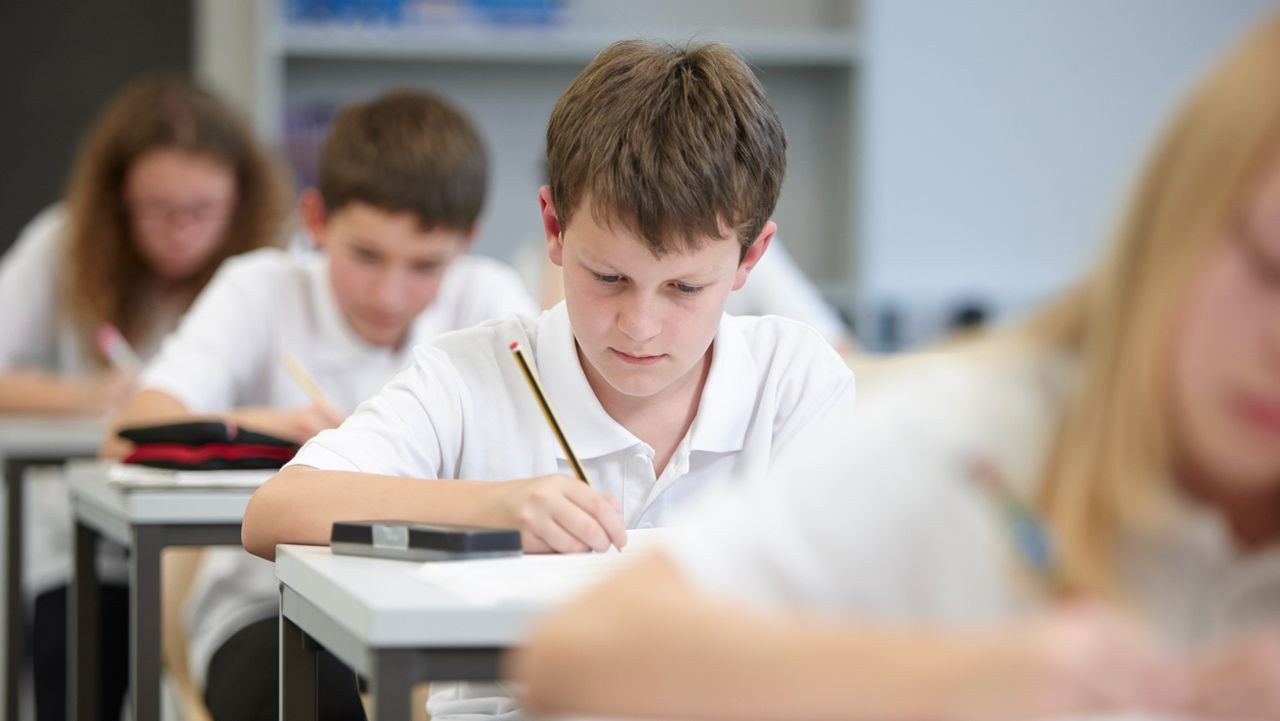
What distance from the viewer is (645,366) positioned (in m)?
1.44

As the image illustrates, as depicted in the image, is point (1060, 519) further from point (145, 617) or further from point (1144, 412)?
point (145, 617)

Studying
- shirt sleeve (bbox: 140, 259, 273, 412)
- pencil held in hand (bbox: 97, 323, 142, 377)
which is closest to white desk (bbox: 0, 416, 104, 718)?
shirt sleeve (bbox: 140, 259, 273, 412)

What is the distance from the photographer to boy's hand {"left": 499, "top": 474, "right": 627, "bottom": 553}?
4.00ft

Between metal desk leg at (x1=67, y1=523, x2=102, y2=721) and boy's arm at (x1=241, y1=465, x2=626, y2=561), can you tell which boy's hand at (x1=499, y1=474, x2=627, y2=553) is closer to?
boy's arm at (x1=241, y1=465, x2=626, y2=561)

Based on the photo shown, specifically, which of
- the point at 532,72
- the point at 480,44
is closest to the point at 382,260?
the point at 480,44

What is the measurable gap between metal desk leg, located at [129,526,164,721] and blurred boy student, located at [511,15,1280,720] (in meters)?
1.01

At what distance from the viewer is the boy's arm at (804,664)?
662mm

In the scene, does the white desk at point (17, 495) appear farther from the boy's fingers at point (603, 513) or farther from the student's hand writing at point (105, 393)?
the boy's fingers at point (603, 513)


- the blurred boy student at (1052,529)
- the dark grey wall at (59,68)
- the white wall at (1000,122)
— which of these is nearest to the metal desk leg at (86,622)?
the blurred boy student at (1052,529)

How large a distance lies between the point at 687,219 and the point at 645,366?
0.47ft

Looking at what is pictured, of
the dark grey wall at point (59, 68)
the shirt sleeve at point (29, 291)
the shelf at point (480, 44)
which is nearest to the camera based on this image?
the shirt sleeve at point (29, 291)

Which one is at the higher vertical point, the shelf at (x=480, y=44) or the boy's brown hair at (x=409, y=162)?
the shelf at (x=480, y=44)

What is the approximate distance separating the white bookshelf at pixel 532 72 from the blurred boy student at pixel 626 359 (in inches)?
98.7

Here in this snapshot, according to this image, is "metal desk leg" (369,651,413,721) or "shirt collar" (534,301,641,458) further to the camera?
"shirt collar" (534,301,641,458)
